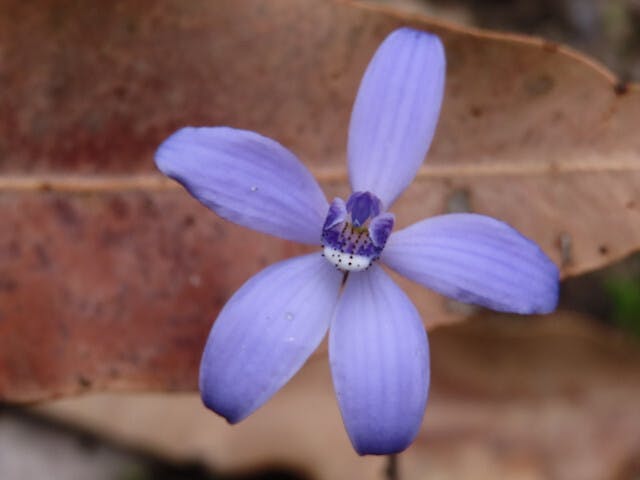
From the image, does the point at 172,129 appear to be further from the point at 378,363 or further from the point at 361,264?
the point at 378,363

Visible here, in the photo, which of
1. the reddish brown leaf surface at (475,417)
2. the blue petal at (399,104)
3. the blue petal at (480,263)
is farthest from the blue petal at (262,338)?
the reddish brown leaf surface at (475,417)

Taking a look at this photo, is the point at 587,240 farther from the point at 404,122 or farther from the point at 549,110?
the point at 404,122

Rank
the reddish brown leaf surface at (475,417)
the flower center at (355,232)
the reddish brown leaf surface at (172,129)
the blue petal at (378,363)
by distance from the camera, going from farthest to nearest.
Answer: the reddish brown leaf surface at (475,417) < the reddish brown leaf surface at (172,129) < the flower center at (355,232) < the blue petal at (378,363)

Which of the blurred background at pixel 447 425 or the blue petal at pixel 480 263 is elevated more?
the blue petal at pixel 480 263

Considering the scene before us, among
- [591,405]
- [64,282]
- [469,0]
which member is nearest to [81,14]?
[64,282]

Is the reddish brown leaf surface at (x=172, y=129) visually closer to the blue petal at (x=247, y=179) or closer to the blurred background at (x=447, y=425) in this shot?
the blue petal at (x=247, y=179)

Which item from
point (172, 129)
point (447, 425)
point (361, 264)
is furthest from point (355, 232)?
point (447, 425)
